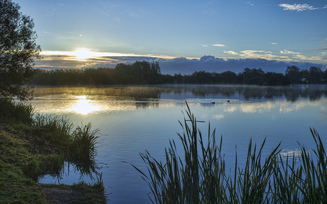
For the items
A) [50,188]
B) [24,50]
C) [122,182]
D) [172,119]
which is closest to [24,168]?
[50,188]

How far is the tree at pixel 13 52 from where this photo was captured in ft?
53.7

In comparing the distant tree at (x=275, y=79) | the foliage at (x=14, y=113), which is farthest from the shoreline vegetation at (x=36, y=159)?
the distant tree at (x=275, y=79)

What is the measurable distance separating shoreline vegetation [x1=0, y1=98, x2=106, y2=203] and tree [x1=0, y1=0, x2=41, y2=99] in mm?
2018

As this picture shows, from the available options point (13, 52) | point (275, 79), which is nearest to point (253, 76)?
point (275, 79)

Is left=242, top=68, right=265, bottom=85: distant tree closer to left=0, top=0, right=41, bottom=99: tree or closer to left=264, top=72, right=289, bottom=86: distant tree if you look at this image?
left=264, top=72, right=289, bottom=86: distant tree

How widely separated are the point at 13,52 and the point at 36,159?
35.7ft

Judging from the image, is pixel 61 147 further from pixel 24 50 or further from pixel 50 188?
pixel 24 50

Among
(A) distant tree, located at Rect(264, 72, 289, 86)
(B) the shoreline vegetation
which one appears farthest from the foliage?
(A) distant tree, located at Rect(264, 72, 289, 86)

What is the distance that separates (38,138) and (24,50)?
821 centimetres

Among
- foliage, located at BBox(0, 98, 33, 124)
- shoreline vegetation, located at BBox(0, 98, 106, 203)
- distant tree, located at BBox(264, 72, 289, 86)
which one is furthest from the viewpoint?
distant tree, located at BBox(264, 72, 289, 86)

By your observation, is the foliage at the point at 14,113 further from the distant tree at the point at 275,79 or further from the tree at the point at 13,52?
the distant tree at the point at 275,79

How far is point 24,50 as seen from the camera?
17422 millimetres

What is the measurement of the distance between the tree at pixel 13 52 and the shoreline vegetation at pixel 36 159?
2018 mm

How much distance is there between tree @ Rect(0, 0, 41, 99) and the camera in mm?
16378
